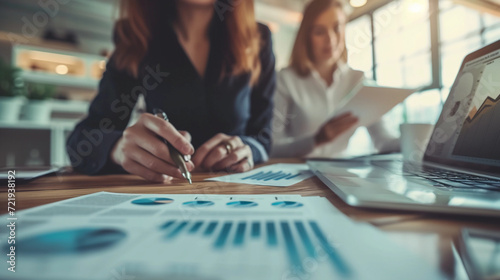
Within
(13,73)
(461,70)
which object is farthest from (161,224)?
(13,73)

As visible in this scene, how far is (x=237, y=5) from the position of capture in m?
0.84

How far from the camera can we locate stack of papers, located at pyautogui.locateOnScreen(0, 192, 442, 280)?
0.11 metres

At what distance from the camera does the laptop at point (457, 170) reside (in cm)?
20

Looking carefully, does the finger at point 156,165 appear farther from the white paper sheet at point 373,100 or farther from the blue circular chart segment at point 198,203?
the white paper sheet at point 373,100

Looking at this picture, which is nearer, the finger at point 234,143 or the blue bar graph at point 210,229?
the blue bar graph at point 210,229

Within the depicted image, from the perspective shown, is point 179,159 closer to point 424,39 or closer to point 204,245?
point 204,245

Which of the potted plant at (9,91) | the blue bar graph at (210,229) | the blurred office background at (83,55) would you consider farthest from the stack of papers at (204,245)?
the potted plant at (9,91)

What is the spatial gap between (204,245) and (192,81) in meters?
0.65

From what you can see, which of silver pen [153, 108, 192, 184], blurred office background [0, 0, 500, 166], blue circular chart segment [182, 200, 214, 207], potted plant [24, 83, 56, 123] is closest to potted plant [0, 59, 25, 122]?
blurred office background [0, 0, 500, 166]

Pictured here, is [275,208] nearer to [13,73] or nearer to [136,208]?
[136,208]

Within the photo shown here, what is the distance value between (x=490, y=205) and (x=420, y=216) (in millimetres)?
43

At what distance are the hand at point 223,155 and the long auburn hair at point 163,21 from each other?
35cm

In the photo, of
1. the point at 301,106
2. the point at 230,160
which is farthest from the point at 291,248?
the point at 301,106

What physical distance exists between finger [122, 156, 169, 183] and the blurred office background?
5.22 feet
